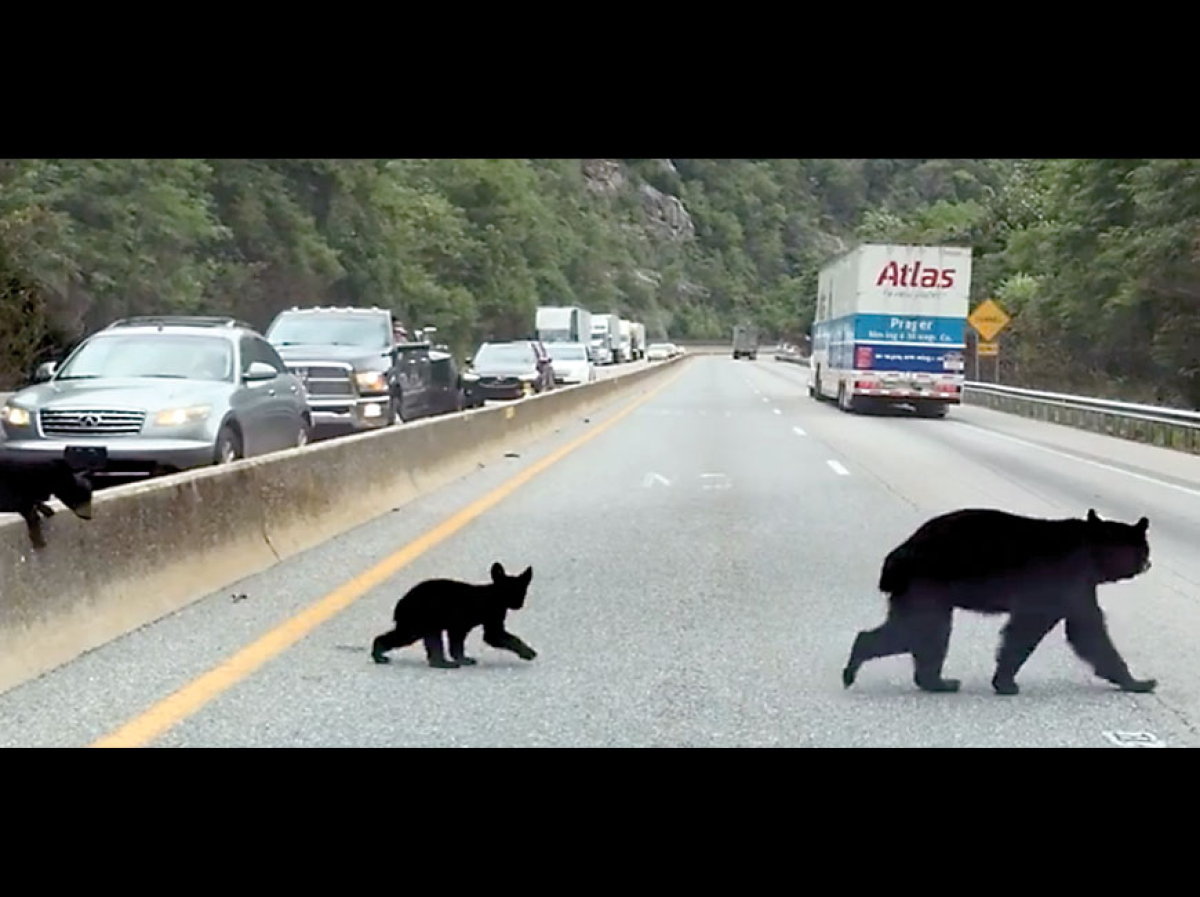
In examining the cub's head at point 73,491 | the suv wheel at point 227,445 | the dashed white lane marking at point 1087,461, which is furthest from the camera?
the dashed white lane marking at point 1087,461

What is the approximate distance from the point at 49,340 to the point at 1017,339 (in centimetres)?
3891

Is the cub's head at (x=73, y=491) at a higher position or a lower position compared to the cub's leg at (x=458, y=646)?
A: higher

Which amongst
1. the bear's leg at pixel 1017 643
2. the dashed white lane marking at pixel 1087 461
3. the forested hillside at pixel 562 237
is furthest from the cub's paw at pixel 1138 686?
the dashed white lane marking at pixel 1087 461

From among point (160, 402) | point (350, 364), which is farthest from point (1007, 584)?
point (350, 364)

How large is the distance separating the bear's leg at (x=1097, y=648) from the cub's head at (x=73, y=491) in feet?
16.4

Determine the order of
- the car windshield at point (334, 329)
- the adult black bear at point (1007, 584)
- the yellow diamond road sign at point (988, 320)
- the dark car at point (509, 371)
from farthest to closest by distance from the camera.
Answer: the yellow diamond road sign at point (988, 320) → the dark car at point (509, 371) → the car windshield at point (334, 329) → the adult black bear at point (1007, 584)

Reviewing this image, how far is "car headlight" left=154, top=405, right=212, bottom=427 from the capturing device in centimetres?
1473

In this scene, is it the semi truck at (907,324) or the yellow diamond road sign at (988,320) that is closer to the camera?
the semi truck at (907,324)

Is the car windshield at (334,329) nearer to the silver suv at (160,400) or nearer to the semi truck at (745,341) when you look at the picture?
the silver suv at (160,400)

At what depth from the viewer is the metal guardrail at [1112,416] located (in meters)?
27.5

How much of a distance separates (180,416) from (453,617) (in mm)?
7234
